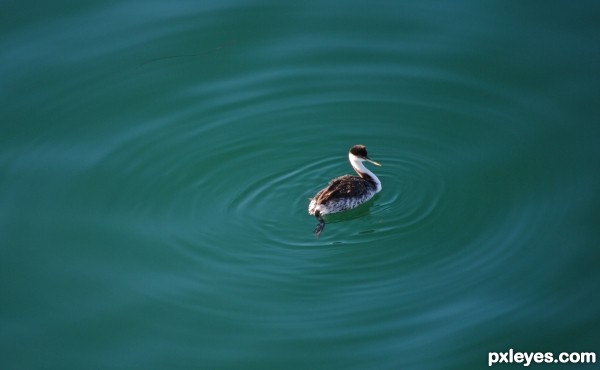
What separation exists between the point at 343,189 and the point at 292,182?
40.1 inches

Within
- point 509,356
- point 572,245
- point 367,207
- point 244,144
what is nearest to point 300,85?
point 244,144

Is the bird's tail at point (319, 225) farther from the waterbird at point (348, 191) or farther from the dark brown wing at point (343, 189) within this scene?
the dark brown wing at point (343, 189)

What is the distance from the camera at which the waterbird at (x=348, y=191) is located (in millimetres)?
10039

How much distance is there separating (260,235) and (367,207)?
137cm

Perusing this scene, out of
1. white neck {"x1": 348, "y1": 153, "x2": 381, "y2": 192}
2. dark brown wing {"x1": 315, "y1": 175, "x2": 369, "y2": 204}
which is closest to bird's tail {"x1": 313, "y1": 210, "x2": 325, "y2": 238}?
dark brown wing {"x1": 315, "y1": 175, "x2": 369, "y2": 204}

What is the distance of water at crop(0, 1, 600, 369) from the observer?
907 cm

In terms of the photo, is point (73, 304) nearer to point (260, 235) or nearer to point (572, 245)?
point (260, 235)

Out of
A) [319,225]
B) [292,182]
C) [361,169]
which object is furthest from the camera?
[292,182]

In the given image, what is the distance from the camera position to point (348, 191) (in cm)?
1016

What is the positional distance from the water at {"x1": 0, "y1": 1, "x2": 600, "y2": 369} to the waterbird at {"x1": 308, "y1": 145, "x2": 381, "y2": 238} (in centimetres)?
15

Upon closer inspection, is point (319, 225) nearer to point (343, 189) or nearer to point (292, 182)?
point (343, 189)

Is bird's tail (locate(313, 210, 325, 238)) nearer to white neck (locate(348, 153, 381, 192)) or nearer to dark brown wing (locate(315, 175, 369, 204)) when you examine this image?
dark brown wing (locate(315, 175, 369, 204))

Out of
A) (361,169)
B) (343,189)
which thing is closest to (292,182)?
Answer: (361,169)

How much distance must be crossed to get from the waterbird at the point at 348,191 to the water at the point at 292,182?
146 mm
